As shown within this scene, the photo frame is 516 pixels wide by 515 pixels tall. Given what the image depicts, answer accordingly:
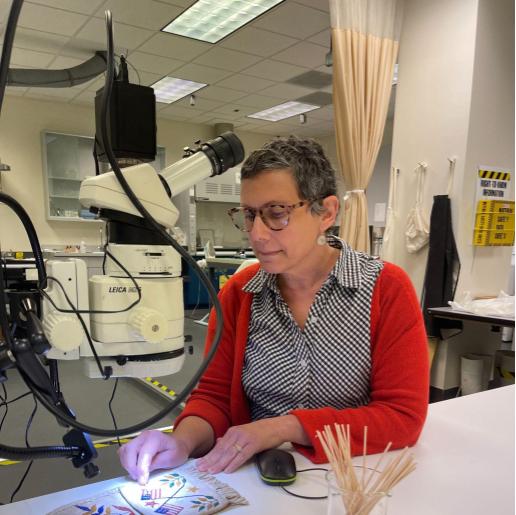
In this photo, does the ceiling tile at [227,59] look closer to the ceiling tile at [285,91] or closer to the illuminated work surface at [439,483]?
the ceiling tile at [285,91]

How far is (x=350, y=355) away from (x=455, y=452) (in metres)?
0.28

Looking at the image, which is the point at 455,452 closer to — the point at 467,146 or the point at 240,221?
the point at 240,221

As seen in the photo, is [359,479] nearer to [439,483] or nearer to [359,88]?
[439,483]

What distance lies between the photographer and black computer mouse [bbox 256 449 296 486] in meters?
0.71

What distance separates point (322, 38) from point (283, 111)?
2.32 m

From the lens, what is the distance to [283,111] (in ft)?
20.3

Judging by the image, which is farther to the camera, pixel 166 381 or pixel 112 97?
pixel 166 381

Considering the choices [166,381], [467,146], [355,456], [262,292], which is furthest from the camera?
[166,381]

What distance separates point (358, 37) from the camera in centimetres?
249

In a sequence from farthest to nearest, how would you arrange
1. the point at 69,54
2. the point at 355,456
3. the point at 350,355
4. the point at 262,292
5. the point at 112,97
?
the point at 69,54 → the point at 262,292 → the point at 350,355 → the point at 355,456 → the point at 112,97

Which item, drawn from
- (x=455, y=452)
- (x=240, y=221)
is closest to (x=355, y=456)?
(x=455, y=452)

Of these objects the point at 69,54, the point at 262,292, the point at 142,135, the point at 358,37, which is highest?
the point at 69,54

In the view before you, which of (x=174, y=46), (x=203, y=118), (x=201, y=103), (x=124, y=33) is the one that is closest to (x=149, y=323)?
(x=124, y=33)

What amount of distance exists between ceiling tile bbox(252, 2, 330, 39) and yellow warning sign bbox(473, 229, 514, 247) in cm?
218
